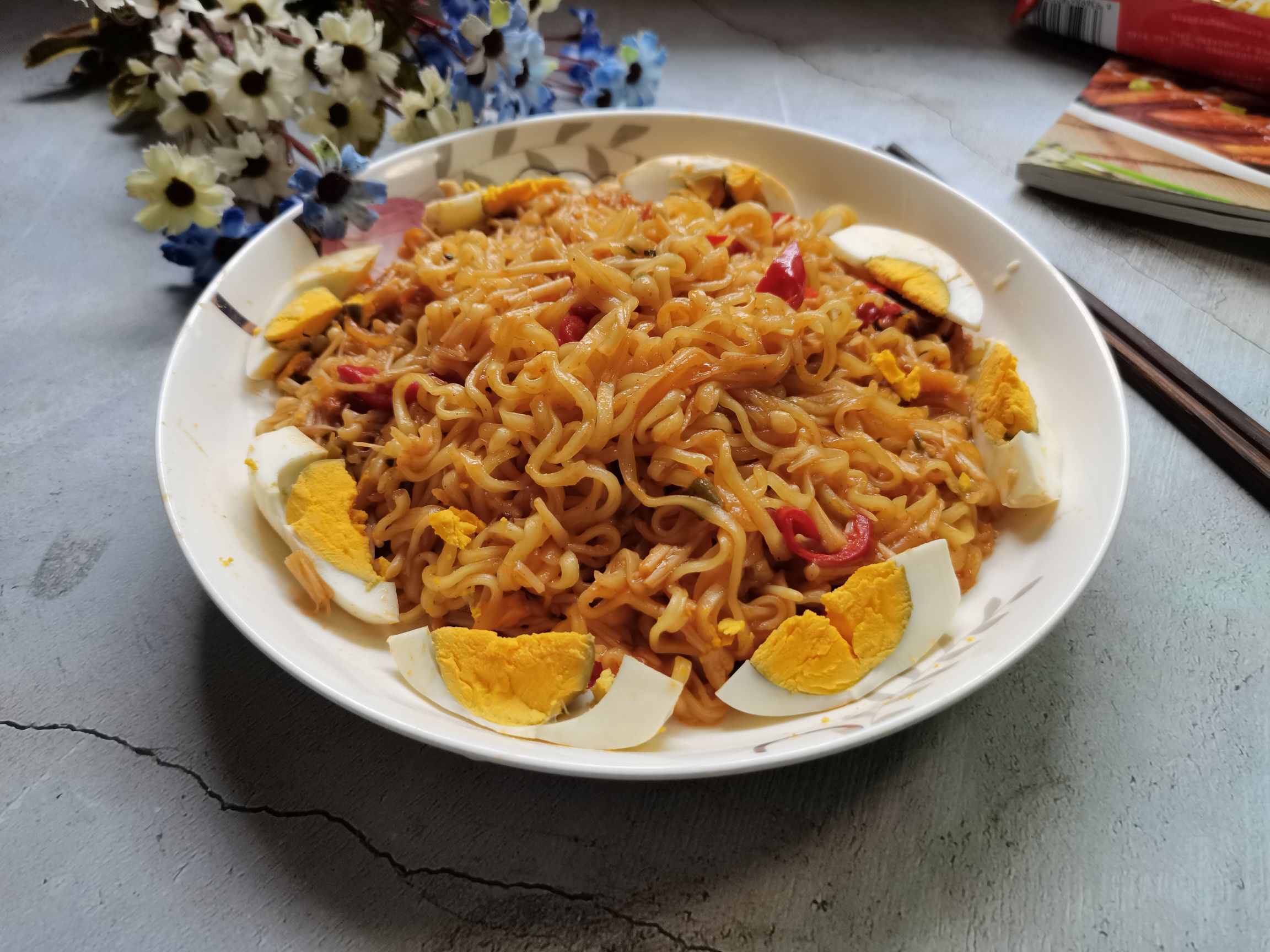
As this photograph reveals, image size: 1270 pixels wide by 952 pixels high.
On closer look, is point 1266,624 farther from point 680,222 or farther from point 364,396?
point 364,396

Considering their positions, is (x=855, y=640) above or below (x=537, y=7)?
below

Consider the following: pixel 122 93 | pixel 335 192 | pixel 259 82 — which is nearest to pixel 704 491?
pixel 335 192

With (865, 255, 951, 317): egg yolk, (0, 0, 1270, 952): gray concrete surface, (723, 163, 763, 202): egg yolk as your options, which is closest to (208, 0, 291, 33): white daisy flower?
(0, 0, 1270, 952): gray concrete surface

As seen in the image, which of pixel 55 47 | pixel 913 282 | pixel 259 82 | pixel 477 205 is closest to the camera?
pixel 913 282

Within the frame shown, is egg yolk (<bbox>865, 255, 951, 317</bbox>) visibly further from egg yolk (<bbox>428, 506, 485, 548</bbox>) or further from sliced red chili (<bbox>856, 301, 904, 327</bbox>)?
egg yolk (<bbox>428, 506, 485, 548</bbox>)

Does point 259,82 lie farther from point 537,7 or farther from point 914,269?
point 914,269

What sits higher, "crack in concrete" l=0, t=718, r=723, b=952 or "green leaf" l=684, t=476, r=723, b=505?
"green leaf" l=684, t=476, r=723, b=505
